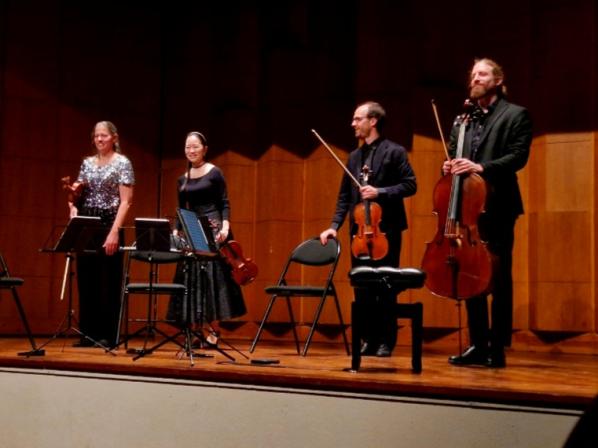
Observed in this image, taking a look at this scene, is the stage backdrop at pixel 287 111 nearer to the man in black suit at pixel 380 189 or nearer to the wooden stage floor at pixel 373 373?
the wooden stage floor at pixel 373 373

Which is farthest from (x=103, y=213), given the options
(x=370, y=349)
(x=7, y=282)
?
(x=370, y=349)

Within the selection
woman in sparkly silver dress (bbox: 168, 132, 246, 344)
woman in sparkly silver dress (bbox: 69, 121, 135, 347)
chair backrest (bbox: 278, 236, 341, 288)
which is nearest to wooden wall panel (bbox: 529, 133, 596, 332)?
chair backrest (bbox: 278, 236, 341, 288)

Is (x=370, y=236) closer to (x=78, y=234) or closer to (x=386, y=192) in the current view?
(x=386, y=192)

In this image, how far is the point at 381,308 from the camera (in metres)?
3.45

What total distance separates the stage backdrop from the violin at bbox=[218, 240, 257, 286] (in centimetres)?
148

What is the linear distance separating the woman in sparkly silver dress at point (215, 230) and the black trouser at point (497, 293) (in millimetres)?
1638

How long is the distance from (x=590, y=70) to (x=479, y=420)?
351 centimetres

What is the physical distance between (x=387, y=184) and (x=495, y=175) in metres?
0.93

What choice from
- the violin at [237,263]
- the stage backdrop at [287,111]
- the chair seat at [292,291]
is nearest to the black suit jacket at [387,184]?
the chair seat at [292,291]

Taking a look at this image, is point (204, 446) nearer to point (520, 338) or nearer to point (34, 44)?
point (520, 338)

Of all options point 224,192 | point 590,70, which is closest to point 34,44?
point 224,192

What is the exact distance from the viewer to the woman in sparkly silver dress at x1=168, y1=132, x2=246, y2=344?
485cm

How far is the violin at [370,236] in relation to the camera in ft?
14.1

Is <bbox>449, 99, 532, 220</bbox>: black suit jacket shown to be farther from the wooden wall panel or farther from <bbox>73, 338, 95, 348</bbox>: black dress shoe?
<bbox>73, 338, 95, 348</bbox>: black dress shoe
